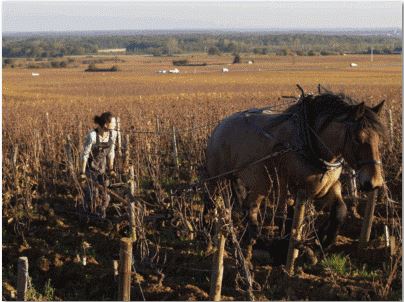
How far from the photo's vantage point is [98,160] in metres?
9.27

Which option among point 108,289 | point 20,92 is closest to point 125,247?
point 108,289

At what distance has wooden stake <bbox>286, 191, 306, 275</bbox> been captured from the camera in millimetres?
6699

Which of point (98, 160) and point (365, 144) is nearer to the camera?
point (365, 144)

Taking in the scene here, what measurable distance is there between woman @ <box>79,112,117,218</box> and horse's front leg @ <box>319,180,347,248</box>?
278 cm

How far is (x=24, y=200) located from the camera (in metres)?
9.17

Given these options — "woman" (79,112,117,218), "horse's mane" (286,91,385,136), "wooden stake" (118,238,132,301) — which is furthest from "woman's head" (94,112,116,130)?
"wooden stake" (118,238,132,301)

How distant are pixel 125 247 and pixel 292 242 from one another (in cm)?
182

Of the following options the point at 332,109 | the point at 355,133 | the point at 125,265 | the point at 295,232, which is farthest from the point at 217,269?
the point at 332,109

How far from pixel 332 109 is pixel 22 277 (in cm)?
334

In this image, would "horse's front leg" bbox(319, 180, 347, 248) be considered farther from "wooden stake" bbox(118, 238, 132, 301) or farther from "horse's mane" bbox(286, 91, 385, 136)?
"wooden stake" bbox(118, 238, 132, 301)

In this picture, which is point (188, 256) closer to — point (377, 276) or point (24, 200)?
point (377, 276)

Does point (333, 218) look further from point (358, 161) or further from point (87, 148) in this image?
point (87, 148)

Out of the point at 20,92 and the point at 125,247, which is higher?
the point at 125,247

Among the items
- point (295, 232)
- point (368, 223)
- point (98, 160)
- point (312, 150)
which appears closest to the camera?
point (295, 232)
